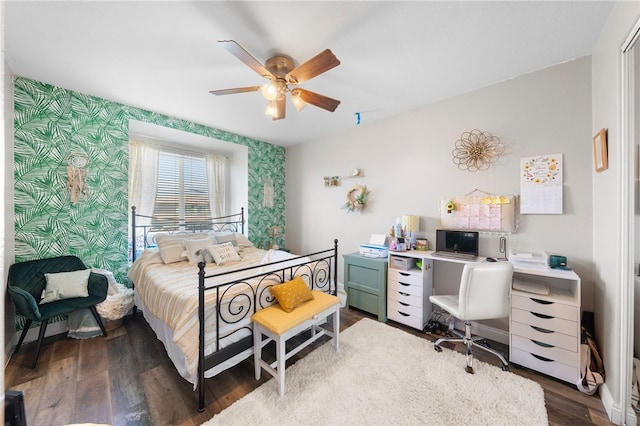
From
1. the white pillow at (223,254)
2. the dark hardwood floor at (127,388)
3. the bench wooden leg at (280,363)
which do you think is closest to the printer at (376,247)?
the dark hardwood floor at (127,388)

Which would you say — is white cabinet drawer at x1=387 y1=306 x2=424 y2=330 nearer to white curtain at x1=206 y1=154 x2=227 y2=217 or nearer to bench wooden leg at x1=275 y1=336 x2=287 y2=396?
bench wooden leg at x1=275 y1=336 x2=287 y2=396

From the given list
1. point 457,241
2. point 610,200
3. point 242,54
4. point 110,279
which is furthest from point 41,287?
point 610,200

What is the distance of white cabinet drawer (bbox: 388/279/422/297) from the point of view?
2.87 metres

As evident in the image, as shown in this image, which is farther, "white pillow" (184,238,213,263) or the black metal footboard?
"white pillow" (184,238,213,263)

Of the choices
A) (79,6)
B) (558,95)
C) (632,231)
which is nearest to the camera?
(632,231)

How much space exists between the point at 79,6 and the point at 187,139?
91.0 inches

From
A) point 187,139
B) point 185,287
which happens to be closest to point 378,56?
point 185,287

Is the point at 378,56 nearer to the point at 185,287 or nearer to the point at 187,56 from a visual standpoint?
the point at 187,56

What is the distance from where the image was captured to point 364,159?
3.83 meters

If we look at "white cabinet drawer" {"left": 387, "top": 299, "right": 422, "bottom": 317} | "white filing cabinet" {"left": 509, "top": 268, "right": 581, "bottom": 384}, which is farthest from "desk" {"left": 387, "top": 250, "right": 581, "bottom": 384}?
"white cabinet drawer" {"left": 387, "top": 299, "right": 422, "bottom": 317}

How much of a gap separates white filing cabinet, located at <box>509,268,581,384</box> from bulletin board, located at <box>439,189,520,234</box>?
0.54m

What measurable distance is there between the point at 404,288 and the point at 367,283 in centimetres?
46

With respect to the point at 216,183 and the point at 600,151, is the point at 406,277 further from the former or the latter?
the point at 216,183

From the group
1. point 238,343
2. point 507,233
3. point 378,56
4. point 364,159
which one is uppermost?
point 378,56
